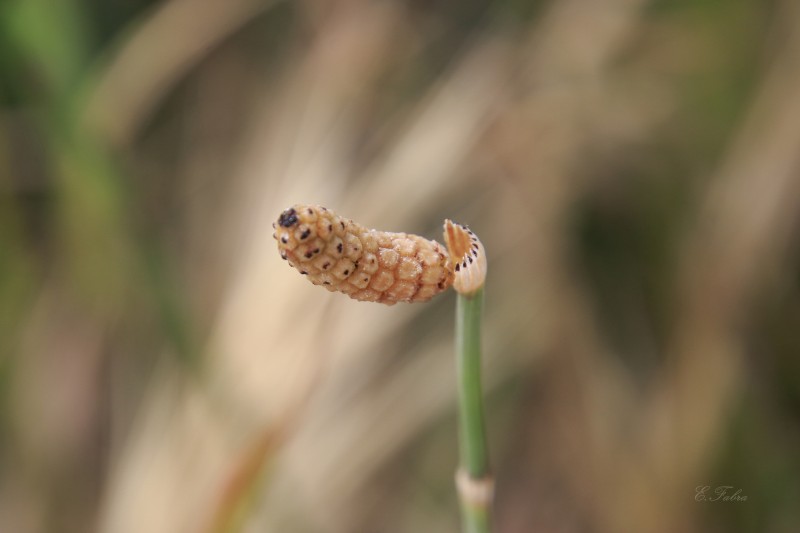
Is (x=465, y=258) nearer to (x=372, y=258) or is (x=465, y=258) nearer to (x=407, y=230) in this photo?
(x=372, y=258)

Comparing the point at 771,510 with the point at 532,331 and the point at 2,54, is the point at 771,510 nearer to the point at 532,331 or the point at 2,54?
the point at 532,331

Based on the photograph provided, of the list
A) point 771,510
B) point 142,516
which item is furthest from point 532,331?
point 142,516

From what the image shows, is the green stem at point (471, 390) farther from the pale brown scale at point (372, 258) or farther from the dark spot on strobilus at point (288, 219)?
the dark spot on strobilus at point (288, 219)

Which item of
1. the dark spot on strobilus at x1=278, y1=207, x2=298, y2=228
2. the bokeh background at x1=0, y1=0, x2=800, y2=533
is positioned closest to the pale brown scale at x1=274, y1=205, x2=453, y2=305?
the dark spot on strobilus at x1=278, y1=207, x2=298, y2=228

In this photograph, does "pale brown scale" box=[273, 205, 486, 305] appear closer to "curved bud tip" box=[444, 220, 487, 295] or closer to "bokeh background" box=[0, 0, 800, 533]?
"curved bud tip" box=[444, 220, 487, 295]

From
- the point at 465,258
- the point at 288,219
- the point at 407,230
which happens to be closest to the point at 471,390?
the point at 465,258

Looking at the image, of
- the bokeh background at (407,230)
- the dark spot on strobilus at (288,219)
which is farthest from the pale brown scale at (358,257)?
the bokeh background at (407,230)
